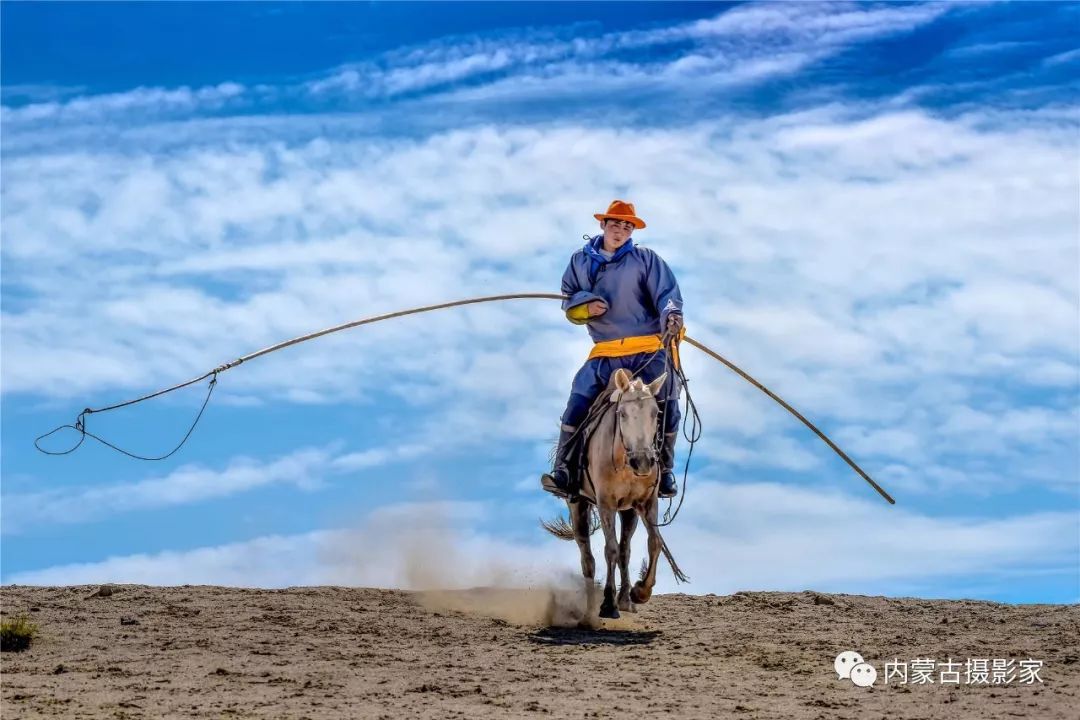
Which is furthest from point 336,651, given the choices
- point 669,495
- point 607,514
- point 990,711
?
point 990,711

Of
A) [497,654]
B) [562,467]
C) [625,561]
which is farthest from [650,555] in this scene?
[497,654]

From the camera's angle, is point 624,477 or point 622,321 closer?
point 624,477

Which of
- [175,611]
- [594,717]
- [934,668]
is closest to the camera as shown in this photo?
[594,717]

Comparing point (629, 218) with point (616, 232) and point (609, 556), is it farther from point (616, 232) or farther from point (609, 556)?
point (609, 556)

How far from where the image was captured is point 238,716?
1010 cm

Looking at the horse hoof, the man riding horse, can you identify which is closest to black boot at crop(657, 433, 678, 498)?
the man riding horse

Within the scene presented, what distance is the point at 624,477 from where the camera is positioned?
13.3 m

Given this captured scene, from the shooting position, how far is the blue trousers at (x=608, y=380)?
14.0m

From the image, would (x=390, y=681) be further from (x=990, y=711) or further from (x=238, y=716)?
(x=990, y=711)

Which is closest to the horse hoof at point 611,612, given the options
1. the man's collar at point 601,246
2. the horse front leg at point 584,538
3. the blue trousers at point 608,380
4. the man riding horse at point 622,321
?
the horse front leg at point 584,538

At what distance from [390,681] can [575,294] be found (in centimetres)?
487

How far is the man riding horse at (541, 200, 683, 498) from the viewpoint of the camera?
14.0 meters

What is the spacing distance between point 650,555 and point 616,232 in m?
3.42

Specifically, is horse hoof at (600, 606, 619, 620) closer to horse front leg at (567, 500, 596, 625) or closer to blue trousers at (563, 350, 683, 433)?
horse front leg at (567, 500, 596, 625)
